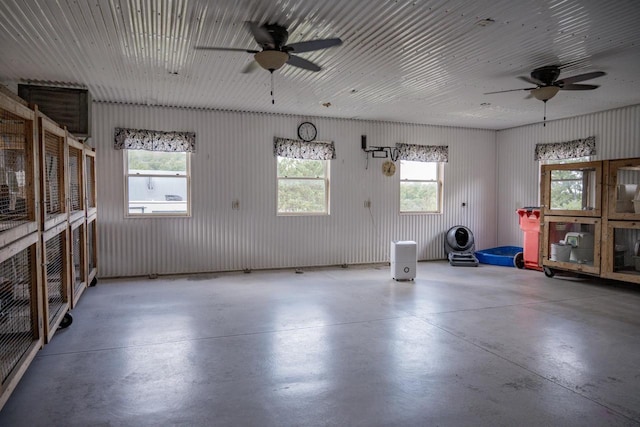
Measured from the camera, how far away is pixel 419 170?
341 inches

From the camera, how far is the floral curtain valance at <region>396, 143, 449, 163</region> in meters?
8.37

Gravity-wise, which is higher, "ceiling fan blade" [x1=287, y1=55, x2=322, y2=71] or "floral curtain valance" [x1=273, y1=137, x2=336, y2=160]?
"ceiling fan blade" [x1=287, y1=55, x2=322, y2=71]

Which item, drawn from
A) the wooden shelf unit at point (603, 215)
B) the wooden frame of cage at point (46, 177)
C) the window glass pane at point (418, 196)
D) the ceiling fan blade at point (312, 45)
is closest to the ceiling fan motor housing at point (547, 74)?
the wooden shelf unit at point (603, 215)

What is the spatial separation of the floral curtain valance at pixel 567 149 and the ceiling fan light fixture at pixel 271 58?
5.86 meters

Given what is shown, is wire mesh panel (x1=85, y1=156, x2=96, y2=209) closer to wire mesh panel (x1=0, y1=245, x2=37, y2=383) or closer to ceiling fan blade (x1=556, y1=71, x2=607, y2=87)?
wire mesh panel (x1=0, y1=245, x2=37, y2=383)

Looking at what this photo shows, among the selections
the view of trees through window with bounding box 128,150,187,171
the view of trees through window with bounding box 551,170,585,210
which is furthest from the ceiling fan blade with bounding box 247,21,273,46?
the view of trees through window with bounding box 551,170,585,210

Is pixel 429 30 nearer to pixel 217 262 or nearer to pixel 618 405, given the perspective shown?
pixel 618 405

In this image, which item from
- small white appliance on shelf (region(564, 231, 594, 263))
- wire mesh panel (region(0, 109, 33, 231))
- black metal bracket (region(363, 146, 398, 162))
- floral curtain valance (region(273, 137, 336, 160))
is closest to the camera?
wire mesh panel (region(0, 109, 33, 231))

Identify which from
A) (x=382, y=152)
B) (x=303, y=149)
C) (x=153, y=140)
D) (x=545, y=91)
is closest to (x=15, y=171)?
(x=153, y=140)

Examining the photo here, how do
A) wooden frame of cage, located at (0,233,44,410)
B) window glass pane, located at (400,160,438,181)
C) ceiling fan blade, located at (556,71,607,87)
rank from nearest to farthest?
wooden frame of cage, located at (0,233,44,410)
ceiling fan blade, located at (556,71,607,87)
window glass pane, located at (400,160,438,181)

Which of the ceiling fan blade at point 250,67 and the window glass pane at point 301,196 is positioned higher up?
the ceiling fan blade at point 250,67

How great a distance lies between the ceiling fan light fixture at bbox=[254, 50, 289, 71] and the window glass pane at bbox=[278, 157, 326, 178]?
3.75 meters

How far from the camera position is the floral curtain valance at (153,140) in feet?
21.6

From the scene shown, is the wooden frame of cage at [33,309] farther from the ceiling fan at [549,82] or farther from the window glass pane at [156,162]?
the ceiling fan at [549,82]
